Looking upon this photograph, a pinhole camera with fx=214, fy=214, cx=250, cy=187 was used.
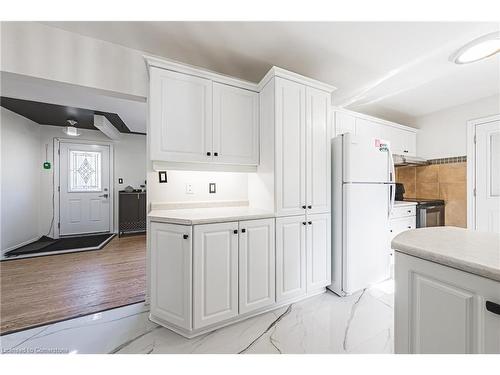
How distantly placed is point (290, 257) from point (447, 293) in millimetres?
1225

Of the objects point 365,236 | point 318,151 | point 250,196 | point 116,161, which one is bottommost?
point 365,236

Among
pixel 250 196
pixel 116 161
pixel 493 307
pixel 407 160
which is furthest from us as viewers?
pixel 116 161

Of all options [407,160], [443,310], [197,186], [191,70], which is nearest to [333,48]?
[191,70]

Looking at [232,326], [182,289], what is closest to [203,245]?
[182,289]

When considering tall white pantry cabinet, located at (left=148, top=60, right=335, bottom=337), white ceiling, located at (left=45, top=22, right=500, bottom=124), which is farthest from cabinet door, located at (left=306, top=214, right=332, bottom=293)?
white ceiling, located at (left=45, top=22, right=500, bottom=124)

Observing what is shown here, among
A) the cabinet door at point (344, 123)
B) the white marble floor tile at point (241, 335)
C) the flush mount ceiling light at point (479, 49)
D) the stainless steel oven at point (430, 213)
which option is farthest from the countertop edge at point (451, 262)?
the stainless steel oven at point (430, 213)

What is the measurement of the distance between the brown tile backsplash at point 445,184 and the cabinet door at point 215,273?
3.43m

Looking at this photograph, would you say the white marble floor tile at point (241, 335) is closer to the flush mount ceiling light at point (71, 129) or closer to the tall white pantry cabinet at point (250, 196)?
the tall white pantry cabinet at point (250, 196)

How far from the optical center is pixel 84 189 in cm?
468

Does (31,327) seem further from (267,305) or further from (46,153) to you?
(46,153)

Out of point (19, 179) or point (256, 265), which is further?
point (19, 179)

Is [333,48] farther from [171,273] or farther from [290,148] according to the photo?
[171,273]

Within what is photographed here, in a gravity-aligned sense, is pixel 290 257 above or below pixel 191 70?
below
